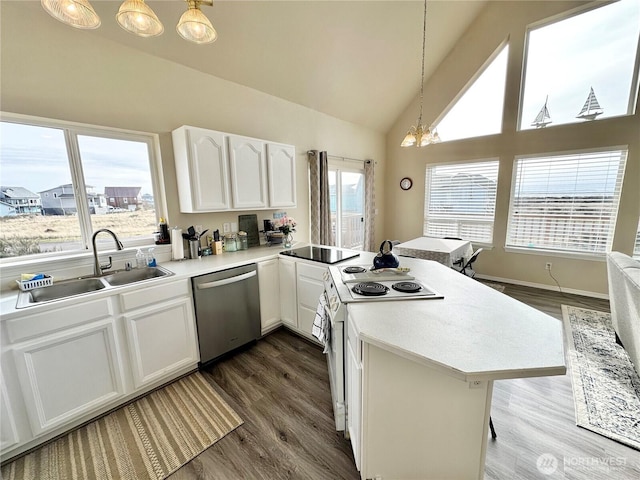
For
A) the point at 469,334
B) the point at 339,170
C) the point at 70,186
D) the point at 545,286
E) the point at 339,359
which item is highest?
the point at 339,170

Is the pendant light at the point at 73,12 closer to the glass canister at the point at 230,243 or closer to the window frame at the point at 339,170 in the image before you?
the glass canister at the point at 230,243

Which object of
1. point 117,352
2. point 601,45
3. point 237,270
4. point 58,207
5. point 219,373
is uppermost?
point 601,45

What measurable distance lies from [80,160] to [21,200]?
474 mm

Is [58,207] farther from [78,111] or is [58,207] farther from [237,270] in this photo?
[237,270]

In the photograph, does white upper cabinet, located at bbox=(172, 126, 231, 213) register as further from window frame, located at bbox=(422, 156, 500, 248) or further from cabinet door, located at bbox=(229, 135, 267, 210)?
window frame, located at bbox=(422, 156, 500, 248)

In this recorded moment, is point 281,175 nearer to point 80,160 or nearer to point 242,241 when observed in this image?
point 242,241

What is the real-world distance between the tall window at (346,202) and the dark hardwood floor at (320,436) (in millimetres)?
2652

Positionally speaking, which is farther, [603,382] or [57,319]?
[603,382]

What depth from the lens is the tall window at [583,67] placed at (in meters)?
3.17

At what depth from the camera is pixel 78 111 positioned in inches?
78.5

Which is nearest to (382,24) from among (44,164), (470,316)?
(470,316)

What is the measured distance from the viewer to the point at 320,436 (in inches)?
64.4

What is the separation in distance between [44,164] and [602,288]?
630 centimetres

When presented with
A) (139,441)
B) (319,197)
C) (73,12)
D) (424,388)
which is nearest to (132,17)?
(73,12)
